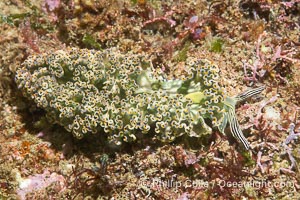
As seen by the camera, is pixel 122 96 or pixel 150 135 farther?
pixel 150 135

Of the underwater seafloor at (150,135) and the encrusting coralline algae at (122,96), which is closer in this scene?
the encrusting coralline algae at (122,96)

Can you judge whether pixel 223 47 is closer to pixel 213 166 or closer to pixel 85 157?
pixel 213 166

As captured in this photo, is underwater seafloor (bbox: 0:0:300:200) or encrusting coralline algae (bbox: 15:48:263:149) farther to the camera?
underwater seafloor (bbox: 0:0:300:200)

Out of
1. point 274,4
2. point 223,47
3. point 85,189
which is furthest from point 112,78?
point 274,4

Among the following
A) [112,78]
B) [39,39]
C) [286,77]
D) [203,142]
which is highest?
[39,39]

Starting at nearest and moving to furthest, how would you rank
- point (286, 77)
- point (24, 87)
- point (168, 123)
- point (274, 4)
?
1. point (168, 123)
2. point (24, 87)
3. point (286, 77)
4. point (274, 4)
